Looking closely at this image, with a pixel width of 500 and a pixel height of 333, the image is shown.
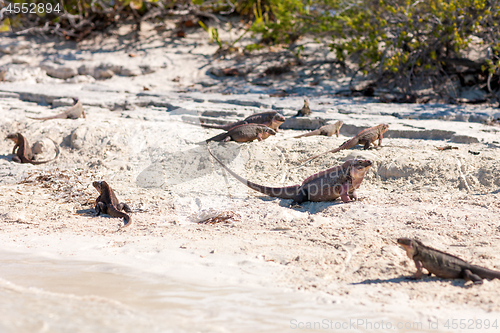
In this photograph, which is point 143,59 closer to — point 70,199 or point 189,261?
point 70,199

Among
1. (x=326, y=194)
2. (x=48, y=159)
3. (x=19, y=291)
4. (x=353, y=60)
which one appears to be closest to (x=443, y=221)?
(x=326, y=194)

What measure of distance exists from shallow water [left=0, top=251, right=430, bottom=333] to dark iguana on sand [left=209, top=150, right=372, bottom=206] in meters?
2.19

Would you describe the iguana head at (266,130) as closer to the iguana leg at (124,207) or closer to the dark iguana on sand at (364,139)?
the dark iguana on sand at (364,139)

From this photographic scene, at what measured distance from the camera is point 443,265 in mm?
3301

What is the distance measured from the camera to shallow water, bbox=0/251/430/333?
8.71ft

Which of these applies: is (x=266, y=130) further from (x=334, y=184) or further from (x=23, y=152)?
(x=23, y=152)

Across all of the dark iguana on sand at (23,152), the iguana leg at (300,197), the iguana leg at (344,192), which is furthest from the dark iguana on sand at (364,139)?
the dark iguana on sand at (23,152)

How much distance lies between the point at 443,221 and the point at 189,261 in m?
2.69

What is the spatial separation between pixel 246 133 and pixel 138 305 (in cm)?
411

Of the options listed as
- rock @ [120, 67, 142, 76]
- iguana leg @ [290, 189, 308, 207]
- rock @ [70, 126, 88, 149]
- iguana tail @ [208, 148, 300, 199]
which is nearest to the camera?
iguana leg @ [290, 189, 308, 207]

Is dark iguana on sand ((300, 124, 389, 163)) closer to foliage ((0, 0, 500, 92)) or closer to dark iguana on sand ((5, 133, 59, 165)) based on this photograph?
foliage ((0, 0, 500, 92))

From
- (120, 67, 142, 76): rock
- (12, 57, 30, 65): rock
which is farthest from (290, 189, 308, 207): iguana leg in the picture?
(12, 57, 30, 65): rock

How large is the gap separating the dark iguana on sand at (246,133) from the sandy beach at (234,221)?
0.13 meters
